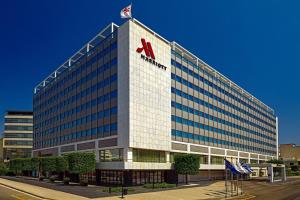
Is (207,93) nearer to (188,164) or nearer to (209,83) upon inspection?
(209,83)

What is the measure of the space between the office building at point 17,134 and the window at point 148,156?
10426 centimetres

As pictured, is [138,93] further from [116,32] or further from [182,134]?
[182,134]

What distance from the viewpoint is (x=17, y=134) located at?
156125 millimetres

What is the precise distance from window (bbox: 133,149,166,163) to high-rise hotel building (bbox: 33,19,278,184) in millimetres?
190

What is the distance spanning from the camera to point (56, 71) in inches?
3826

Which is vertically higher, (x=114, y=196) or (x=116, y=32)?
(x=116, y=32)

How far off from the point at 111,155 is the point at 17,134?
106 meters

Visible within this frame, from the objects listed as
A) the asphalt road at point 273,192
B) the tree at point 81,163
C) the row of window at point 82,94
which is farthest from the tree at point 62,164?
the asphalt road at point 273,192

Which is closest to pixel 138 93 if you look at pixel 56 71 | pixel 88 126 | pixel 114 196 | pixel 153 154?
pixel 153 154

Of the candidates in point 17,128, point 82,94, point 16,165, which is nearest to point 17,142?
point 17,128

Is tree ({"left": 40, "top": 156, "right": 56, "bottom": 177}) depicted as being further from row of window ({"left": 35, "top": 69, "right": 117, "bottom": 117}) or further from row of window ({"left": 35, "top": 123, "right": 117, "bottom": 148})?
row of window ({"left": 35, "top": 69, "right": 117, "bottom": 117})

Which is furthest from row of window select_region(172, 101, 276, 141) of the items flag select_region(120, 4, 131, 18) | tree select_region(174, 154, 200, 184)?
flag select_region(120, 4, 131, 18)

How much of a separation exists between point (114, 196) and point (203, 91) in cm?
5254

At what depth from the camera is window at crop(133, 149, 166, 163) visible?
208 ft
